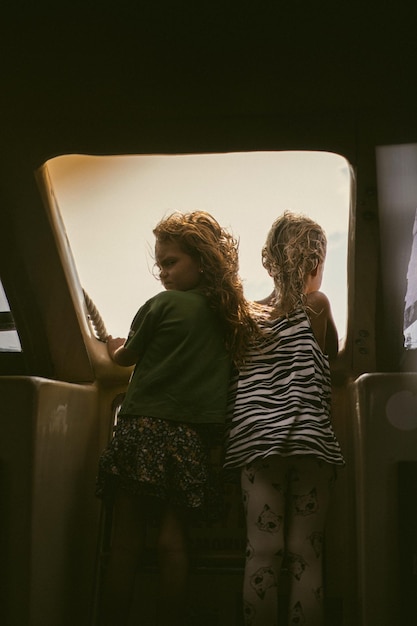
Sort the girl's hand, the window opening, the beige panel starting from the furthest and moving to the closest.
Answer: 1. the girl's hand
2. the window opening
3. the beige panel

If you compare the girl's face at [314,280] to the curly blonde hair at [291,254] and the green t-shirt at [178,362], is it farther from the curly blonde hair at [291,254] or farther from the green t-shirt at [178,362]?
the green t-shirt at [178,362]

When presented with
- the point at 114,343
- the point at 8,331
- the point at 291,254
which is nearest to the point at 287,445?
the point at 291,254

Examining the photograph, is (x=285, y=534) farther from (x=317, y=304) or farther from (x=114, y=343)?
(x=114, y=343)

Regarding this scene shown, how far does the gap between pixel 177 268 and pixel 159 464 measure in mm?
510

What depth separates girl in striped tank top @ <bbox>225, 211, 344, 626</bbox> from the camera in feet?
4.57

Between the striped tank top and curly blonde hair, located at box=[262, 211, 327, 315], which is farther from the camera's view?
curly blonde hair, located at box=[262, 211, 327, 315]

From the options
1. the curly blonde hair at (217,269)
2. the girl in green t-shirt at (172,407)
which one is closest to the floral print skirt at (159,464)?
the girl in green t-shirt at (172,407)

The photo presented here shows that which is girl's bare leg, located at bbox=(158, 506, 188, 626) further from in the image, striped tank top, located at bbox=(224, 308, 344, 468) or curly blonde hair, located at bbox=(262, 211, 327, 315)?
curly blonde hair, located at bbox=(262, 211, 327, 315)

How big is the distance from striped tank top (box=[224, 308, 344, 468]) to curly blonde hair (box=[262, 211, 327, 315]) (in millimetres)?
55

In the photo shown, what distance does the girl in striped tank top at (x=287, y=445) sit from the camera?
54.8 inches

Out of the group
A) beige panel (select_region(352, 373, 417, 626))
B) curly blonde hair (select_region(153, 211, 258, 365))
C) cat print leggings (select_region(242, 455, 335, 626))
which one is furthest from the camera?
curly blonde hair (select_region(153, 211, 258, 365))

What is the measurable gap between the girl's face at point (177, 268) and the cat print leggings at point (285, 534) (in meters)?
0.50

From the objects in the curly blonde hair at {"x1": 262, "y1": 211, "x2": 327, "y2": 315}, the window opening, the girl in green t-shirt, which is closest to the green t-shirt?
the girl in green t-shirt

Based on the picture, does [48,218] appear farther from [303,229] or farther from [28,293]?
[303,229]
